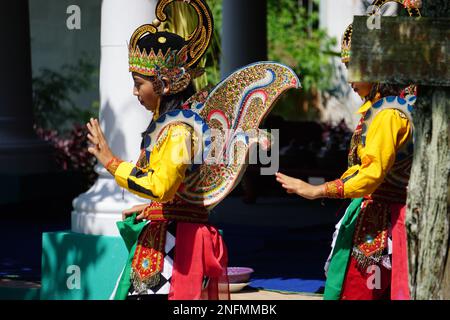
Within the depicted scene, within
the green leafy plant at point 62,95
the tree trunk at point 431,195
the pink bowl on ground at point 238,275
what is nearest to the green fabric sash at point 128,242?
the tree trunk at point 431,195

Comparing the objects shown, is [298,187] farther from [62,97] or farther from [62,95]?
[62,95]

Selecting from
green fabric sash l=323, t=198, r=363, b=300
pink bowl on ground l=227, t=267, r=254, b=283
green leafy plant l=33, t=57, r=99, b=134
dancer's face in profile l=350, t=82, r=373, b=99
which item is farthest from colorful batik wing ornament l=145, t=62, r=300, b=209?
green leafy plant l=33, t=57, r=99, b=134

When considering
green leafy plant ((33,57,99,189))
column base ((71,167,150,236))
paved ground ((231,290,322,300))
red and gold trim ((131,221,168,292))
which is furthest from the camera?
green leafy plant ((33,57,99,189))

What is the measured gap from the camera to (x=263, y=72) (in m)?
5.32

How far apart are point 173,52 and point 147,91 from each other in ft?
0.75

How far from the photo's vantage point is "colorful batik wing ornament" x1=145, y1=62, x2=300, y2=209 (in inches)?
202

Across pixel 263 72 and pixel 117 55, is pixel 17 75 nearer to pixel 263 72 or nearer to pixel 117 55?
pixel 117 55

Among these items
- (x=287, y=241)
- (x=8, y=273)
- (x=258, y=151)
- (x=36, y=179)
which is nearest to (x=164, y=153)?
(x=258, y=151)

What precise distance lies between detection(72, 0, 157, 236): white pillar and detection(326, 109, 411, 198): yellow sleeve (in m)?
1.85

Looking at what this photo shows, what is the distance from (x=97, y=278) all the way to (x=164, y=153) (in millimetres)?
1826

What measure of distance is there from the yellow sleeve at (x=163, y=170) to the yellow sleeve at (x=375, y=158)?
2.33 ft

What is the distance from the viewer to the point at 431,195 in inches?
152

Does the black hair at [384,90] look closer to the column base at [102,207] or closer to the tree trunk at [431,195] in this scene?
the tree trunk at [431,195]

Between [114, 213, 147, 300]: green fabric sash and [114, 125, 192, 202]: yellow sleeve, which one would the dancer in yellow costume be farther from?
[114, 213, 147, 300]: green fabric sash
